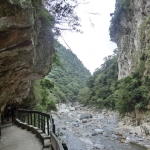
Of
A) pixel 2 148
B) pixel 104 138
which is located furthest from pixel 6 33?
pixel 104 138

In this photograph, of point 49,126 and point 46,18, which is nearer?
point 49,126

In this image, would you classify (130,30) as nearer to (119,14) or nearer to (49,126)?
(119,14)

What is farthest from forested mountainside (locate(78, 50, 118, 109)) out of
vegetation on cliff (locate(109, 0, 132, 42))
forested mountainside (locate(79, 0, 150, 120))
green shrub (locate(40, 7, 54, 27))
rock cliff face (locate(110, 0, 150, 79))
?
green shrub (locate(40, 7, 54, 27))

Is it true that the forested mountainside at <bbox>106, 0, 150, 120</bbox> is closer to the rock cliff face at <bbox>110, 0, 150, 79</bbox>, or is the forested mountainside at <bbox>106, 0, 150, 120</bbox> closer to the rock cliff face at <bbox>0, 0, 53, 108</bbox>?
the rock cliff face at <bbox>110, 0, 150, 79</bbox>

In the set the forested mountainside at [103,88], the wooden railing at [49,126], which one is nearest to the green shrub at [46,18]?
the wooden railing at [49,126]

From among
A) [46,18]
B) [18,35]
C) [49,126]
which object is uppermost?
A: [46,18]

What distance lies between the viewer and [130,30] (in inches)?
1308

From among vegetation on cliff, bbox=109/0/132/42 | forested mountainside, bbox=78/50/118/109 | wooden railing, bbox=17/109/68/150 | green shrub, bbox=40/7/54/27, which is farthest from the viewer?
forested mountainside, bbox=78/50/118/109

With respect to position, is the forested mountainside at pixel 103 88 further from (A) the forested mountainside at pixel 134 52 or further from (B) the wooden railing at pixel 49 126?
(B) the wooden railing at pixel 49 126

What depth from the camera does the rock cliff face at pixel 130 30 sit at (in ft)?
82.1

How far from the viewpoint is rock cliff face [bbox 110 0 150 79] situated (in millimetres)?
25025

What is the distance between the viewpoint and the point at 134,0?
29828 millimetres

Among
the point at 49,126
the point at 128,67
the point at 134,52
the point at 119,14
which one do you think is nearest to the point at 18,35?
the point at 49,126

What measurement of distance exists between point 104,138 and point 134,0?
23611 millimetres
